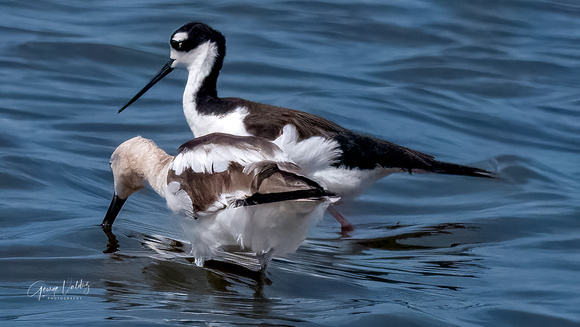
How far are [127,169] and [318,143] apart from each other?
1.32 metres

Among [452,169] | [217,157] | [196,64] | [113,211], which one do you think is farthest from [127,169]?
[452,169]

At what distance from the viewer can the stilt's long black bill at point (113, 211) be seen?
6.04m

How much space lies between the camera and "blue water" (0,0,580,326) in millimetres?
4840

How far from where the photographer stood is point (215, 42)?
23.9 ft

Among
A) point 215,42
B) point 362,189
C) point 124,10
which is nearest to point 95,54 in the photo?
point 124,10

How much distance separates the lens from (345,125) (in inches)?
351

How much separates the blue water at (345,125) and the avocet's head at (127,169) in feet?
0.45

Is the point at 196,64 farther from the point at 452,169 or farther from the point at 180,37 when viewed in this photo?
the point at 452,169

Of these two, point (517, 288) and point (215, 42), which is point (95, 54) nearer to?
point (215, 42)

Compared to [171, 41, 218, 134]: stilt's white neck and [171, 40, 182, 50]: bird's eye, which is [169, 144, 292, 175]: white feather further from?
[171, 40, 182, 50]: bird's eye

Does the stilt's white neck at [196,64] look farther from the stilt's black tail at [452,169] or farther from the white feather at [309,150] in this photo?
the stilt's black tail at [452,169]

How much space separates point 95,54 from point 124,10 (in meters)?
2.05

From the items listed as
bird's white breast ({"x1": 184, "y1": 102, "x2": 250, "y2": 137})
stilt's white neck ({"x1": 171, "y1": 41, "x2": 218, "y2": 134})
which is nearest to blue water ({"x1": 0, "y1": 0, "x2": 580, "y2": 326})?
bird's white breast ({"x1": 184, "y1": 102, "x2": 250, "y2": 137})

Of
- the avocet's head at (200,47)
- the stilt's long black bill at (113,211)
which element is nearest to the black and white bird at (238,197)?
the stilt's long black bill at (113,211)
